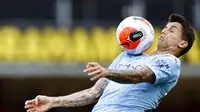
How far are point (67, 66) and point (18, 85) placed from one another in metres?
3.57

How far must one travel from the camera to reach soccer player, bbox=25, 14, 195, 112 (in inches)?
317

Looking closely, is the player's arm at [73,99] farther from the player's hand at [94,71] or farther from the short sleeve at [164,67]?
the player's hand at [94,71]

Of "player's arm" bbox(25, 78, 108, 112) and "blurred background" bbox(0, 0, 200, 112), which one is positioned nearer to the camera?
"player's arm" bbox(25, 78, 108, 112)

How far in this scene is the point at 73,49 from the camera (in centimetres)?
1750

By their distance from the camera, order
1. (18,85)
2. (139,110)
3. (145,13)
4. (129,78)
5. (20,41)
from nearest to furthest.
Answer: (129,78) → (139,110) → (20,41) → (145,13) → (18,85)

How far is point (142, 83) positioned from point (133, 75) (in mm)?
449

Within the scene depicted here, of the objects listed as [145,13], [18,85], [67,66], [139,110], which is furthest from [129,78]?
[18,85]

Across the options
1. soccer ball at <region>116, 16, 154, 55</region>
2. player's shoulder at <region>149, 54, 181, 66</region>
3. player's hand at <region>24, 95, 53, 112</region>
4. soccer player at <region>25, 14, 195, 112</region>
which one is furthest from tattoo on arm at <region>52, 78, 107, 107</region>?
player's shoulder at <region>149, 54, 181, 66</region>

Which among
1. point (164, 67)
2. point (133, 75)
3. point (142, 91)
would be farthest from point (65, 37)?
point (133, 75)

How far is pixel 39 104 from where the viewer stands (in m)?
8.38

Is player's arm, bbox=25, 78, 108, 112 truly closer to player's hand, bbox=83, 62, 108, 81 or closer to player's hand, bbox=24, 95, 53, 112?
player's hand, bbox=24, 95, 53, 112

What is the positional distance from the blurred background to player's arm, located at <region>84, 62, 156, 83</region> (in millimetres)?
8511

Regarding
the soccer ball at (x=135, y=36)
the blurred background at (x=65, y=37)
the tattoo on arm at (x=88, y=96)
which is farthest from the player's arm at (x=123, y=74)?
the blurred background at (x=65, y=37)

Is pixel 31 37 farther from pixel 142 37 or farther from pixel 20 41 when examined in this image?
pixel 142 37
